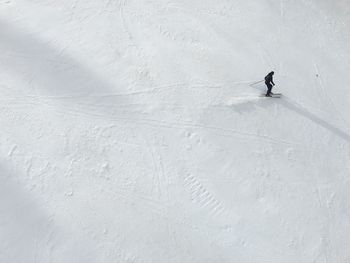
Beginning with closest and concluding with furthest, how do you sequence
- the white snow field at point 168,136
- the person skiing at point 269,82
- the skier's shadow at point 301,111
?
the white snow field at point 168,136 → the person skiing at point 269,82 → the skier's shadow at point 301,111

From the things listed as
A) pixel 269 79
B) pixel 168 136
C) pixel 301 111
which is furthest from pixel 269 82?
pixel 168 136

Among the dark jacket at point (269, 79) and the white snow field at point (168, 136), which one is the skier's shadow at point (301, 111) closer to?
the white snow field at point (168, 136)

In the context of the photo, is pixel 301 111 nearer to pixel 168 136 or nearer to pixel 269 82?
pixel 269 82

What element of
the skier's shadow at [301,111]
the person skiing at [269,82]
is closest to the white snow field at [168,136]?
the skier's shadow at [301,111]

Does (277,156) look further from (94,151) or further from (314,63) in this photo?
(94,151)

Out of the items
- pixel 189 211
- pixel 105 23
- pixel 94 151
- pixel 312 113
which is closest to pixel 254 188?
pixel 189 211

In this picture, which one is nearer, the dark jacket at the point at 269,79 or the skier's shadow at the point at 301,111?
the dark jacket at the point at 269,79

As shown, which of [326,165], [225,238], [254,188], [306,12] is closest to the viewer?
[225,238]

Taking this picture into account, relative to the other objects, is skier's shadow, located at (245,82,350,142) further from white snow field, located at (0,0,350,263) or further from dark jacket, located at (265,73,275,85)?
dark jacket, located at (265,73,275,85)
